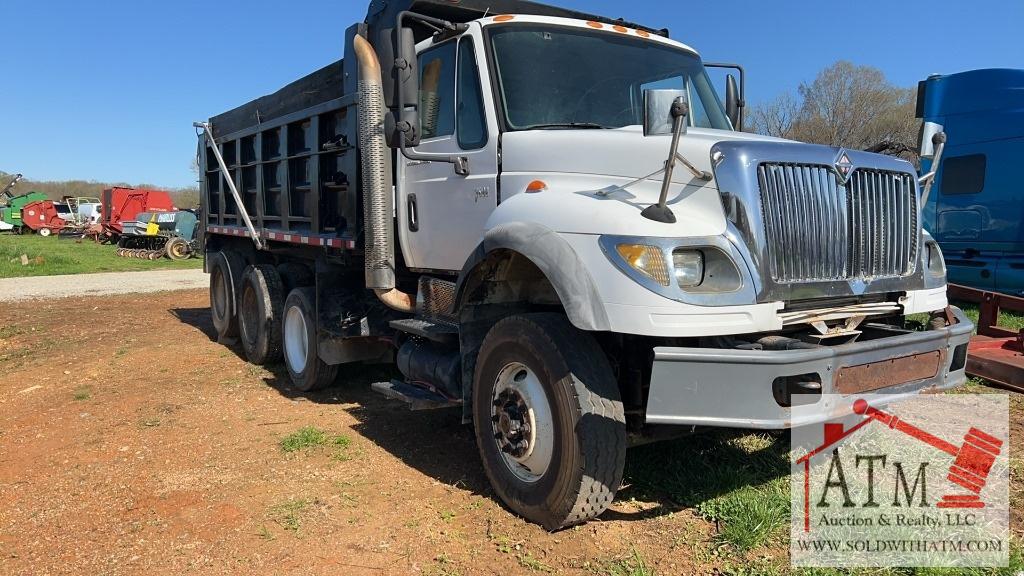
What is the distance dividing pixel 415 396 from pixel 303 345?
8.80 feet

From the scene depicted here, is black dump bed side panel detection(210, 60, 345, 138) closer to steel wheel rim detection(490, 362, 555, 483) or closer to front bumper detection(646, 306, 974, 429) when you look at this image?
steel wheel rim detection(490, 362, 555, 483)

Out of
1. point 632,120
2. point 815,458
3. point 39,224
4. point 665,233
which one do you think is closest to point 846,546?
point 815,458

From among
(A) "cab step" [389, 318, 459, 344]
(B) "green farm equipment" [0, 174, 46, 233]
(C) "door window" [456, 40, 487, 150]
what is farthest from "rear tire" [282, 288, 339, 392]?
(B) "green farm equipment" [0, 174, 46, 233]

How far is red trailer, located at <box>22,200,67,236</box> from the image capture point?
127ft

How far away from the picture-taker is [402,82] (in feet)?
13.5

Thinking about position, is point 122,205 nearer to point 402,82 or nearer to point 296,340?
point 296,340

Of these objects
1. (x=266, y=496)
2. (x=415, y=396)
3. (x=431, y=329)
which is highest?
(x=431, y=329)

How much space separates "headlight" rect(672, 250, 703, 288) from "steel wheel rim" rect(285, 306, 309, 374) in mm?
4376

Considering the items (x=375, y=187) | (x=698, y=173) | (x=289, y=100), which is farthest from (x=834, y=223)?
(x=289, y=100)

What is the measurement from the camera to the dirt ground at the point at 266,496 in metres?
3.34

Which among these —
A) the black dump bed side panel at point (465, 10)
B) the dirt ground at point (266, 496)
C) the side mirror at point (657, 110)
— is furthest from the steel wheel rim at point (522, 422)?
the black dump bed side panel at point (465, 10)

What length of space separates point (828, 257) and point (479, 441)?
6.68 feet

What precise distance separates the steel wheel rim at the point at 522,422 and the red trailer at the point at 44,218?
4262cm

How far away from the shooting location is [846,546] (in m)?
3.30
